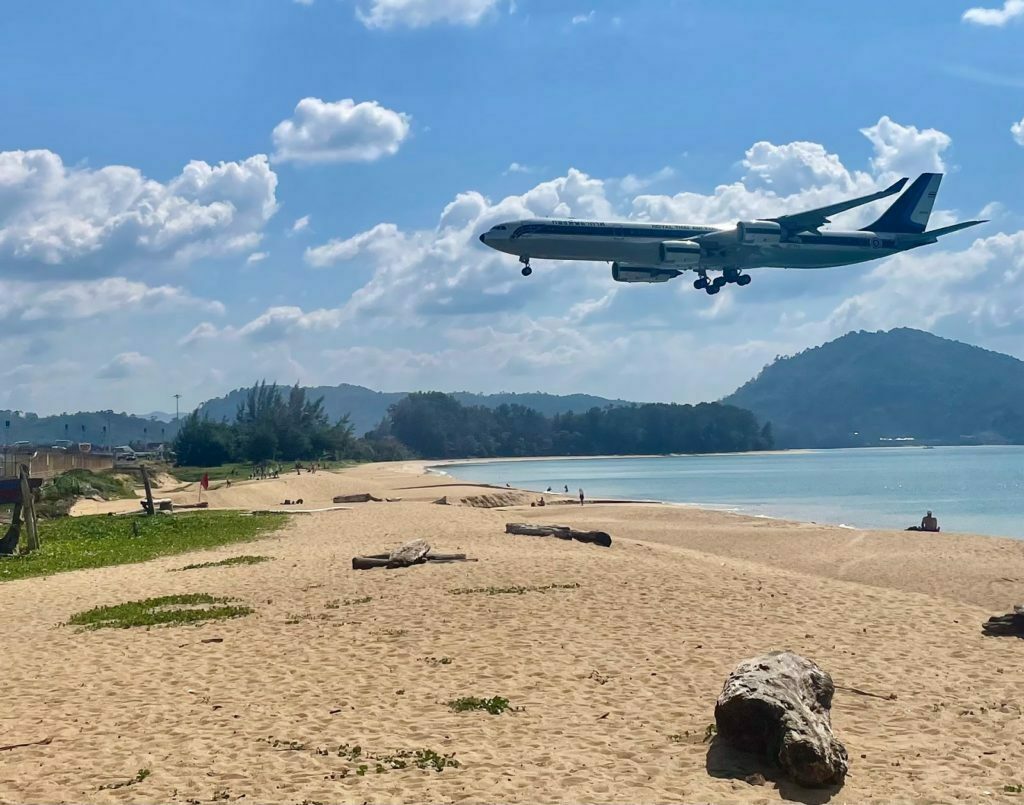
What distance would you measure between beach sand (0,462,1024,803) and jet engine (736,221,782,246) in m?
37.2

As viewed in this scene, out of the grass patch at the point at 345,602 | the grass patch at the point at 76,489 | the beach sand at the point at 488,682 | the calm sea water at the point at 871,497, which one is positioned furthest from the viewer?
the calm sea water at the point at 871,497

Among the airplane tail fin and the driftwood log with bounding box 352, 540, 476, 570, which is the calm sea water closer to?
the airplane tail fin

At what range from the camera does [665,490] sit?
99.2 metres

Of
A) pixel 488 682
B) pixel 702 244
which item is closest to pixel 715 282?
pixel 702 244

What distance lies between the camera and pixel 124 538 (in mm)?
30969

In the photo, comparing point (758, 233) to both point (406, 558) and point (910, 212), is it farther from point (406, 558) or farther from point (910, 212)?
point (406, 558)

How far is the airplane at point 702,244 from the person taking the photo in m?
54.9

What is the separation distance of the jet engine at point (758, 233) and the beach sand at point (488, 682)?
3724 cm

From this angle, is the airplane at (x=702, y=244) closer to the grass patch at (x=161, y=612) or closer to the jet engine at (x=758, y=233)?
the jet engine at (x=758, y=233)

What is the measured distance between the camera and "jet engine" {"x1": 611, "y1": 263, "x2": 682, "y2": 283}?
191 ft

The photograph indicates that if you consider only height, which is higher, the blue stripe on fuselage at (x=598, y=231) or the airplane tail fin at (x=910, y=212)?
the airplane tail fin at (x=910, y=212)

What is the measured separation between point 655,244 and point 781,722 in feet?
165

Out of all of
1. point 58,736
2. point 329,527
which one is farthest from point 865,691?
point 329,527

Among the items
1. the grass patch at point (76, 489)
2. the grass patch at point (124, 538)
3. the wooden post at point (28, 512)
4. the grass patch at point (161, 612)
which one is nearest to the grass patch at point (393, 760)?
the grass patch at point (161, 612)
